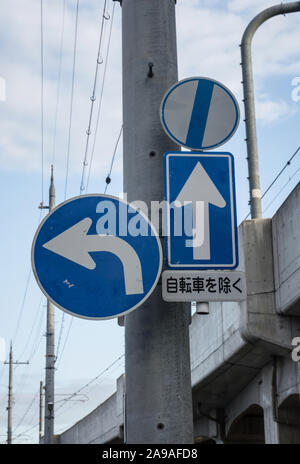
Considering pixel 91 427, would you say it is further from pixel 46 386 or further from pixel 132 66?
pixel 132 66

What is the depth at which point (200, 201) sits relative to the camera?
14.6 ft

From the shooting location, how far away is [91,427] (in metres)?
38.1

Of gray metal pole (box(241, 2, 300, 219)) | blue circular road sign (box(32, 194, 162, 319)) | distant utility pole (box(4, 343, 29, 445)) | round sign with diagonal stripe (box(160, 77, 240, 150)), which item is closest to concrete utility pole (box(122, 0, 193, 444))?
round sign with diagonal stripe (box(160, 77, 240, 150))

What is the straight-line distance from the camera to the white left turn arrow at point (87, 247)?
4184 millimetres

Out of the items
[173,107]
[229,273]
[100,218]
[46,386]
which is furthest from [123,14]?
[46,386]

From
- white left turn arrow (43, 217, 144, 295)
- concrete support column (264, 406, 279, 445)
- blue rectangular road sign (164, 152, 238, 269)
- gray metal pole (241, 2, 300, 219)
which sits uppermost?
gray metal pole (241, 2, 300, 219)

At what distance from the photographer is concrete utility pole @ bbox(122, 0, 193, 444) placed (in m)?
4.11

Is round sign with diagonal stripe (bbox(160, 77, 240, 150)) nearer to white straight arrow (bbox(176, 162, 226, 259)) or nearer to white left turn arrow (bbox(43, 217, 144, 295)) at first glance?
white straight arrow (bbox(176, 162, 226, 259))

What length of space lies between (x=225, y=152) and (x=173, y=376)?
4.53ft

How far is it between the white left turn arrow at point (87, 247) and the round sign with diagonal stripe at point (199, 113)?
2.62 feet

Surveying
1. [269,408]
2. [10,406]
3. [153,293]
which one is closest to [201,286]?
[153,293]

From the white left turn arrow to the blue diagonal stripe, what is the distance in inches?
32.4
